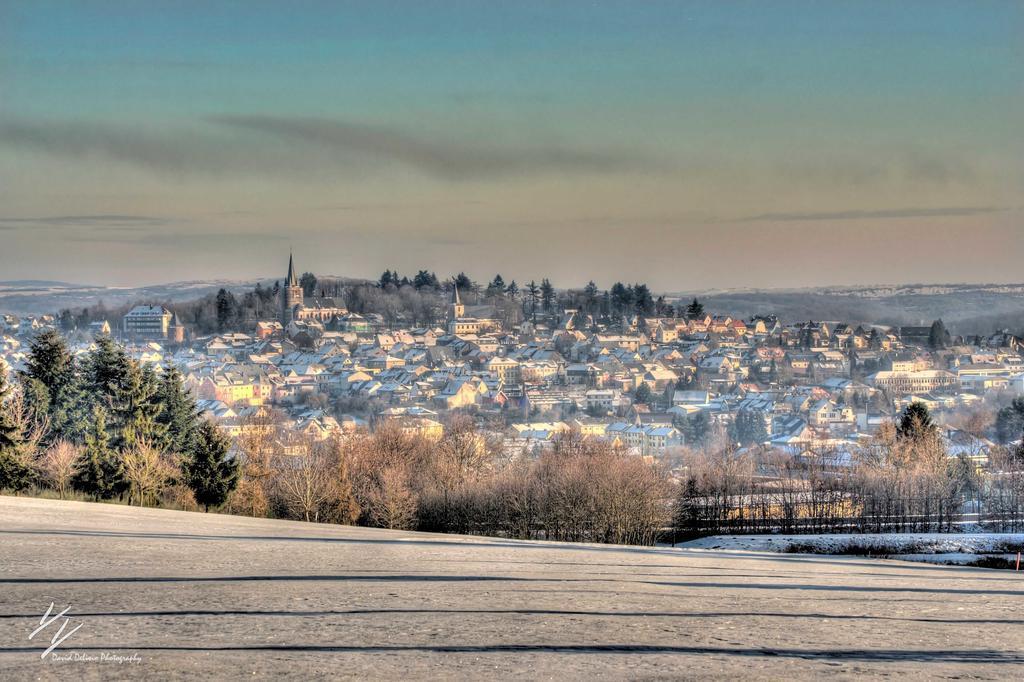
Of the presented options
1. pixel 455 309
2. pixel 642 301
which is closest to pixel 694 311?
pixel 642 301

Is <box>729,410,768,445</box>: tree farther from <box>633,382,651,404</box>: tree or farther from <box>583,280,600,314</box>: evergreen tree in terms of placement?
<box>583,280,600,314</box>: evergreen tree

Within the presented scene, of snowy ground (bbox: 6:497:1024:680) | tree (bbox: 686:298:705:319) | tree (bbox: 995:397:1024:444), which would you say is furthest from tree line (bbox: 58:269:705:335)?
snowy ground (bbox: 6:497:1024:680)

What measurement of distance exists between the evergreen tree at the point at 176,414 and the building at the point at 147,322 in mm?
88734

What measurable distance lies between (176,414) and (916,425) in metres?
31.7

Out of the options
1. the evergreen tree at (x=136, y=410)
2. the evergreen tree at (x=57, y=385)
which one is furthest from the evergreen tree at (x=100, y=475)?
the evergreen tree at (x=57, y=385)

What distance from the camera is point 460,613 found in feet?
27.5

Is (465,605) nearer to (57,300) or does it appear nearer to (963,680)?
(963,680)

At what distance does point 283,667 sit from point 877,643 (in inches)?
182

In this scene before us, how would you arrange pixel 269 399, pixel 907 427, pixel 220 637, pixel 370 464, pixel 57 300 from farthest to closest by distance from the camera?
pixel 57 300
pixel 269 399
pixel 907 427
pixel 370 464
pixel 220 637

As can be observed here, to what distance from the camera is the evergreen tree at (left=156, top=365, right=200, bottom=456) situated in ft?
110

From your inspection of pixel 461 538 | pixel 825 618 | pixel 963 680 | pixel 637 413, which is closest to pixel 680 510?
pixel 461 538

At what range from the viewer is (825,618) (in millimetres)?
8906

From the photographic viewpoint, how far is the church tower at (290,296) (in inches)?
5979

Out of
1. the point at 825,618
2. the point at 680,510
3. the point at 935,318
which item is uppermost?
the point at 935,318
